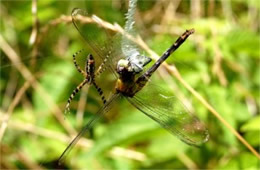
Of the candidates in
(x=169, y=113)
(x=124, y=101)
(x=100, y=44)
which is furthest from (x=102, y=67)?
(x=124, y=101)

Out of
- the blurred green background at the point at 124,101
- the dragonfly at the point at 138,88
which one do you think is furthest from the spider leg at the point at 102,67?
the blurred green background at the point at 124,101

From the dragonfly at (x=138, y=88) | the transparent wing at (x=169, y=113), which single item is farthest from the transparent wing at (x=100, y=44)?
the transparent wing at (x=169, y=113)

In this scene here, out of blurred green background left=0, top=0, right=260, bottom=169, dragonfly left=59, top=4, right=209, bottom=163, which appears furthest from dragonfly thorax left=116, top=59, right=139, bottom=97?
blurred green background left=0, top=0, right=260, bottom=169

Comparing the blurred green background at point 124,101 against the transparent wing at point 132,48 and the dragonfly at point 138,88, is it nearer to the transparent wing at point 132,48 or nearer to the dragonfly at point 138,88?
the transparent wing at point 132,48

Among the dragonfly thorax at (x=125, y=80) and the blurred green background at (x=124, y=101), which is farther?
the blurred green background at (x=124, y=101)

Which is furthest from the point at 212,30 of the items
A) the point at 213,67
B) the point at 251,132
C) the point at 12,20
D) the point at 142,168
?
the point at 12,20

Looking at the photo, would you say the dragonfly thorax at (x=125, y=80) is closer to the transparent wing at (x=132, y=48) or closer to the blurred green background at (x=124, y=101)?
the transparent wing at (x=132, y=48)

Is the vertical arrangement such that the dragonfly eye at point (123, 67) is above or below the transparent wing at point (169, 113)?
above
